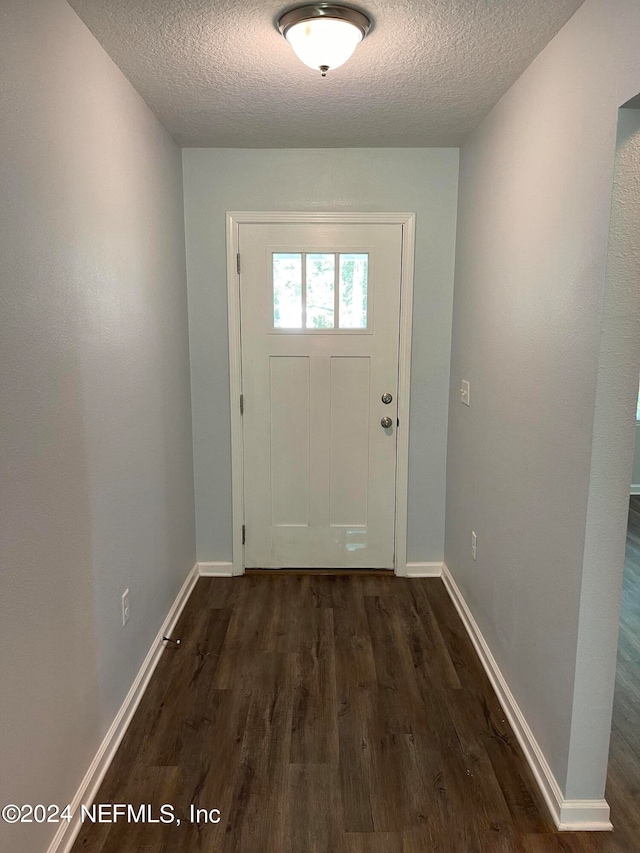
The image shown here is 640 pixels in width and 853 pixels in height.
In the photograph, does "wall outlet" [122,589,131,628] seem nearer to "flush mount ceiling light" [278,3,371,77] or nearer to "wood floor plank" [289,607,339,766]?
"wood floor plank" [289,607,339,766]

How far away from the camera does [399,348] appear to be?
3229mm

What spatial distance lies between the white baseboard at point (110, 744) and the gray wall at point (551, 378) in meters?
1.43

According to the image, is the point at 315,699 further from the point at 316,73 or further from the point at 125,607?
the point at 316,73

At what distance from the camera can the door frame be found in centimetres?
311

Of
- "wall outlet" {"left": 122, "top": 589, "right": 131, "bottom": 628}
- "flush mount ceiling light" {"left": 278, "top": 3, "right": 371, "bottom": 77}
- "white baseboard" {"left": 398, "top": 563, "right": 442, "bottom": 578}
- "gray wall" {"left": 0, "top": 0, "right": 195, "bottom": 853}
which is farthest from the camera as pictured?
"white baseboard" {"left": 398, "top": 563, "right": 442, "bottom": 578}

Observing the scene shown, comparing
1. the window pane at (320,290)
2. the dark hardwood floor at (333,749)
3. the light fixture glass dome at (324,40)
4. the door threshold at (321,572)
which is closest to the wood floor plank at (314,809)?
the dark hardwood floor at (333,749)

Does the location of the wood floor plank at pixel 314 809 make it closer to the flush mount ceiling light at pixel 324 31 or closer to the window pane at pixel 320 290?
the window pane at pixel 320 290

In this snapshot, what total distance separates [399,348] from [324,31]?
1.74m

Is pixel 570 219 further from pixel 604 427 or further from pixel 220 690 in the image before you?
pixel 220 690

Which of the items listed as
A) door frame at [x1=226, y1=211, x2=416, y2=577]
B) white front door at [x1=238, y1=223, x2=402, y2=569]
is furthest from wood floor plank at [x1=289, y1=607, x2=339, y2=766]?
door frame at [x1=226, y1=211, x2=416, y2=577]

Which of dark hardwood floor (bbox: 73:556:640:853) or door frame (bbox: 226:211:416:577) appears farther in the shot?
door frame (bbox: 226:211:416:577)

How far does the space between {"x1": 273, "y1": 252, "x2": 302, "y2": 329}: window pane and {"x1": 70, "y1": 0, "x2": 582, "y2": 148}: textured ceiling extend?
582 mm

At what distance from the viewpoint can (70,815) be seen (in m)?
1.68

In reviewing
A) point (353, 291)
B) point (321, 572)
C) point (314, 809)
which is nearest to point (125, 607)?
point (314, 809)
